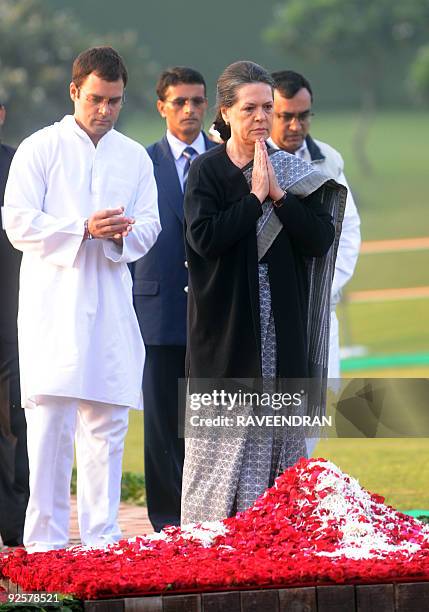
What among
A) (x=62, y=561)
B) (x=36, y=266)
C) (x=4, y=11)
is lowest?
(x=62, y=561)

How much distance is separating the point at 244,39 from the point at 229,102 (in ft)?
147

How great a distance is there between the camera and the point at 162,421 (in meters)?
6.88

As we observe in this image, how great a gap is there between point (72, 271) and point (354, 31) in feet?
138

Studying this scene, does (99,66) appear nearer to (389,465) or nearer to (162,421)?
(162,421)

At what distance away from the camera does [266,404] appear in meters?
5.36

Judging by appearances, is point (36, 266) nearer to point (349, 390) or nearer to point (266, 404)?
point (266, 404)

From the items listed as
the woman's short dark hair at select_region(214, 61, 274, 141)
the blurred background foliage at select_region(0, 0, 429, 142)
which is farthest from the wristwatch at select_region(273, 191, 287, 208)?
the blurred background foliage at select_region(0, 0, 429, 142)

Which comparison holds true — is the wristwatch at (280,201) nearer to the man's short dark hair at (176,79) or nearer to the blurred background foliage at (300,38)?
the man's short dark hair at (176,79)

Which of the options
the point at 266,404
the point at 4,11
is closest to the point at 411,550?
the point at 266,404

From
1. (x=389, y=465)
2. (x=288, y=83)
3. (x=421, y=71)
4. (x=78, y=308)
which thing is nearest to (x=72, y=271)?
(x=78, y=308)

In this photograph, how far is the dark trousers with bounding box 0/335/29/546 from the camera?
22.0 feet

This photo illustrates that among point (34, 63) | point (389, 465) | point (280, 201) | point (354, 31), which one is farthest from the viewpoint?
point (354, 31)

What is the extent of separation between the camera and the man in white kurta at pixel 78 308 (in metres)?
5.84

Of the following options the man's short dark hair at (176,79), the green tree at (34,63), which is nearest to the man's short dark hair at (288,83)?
the man's short dark hair at (176,79)
